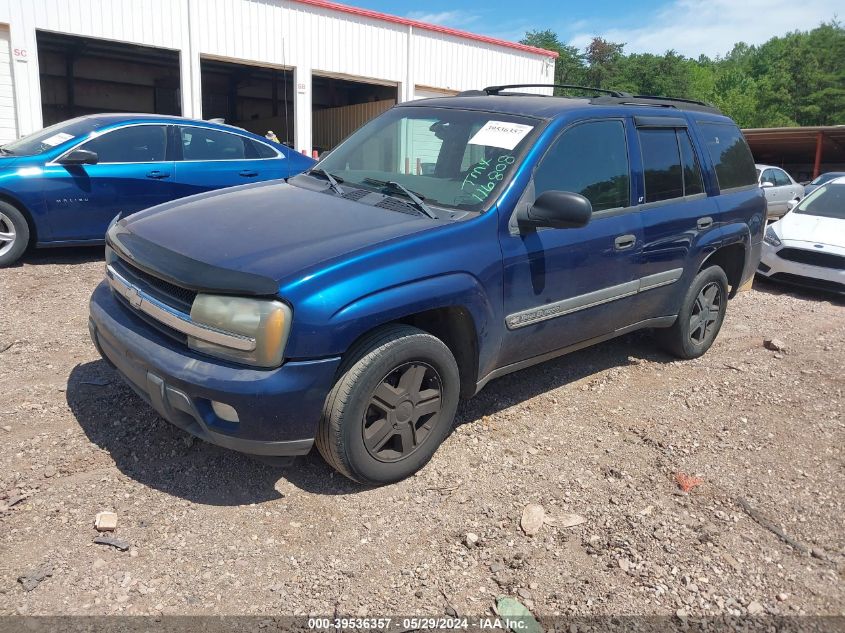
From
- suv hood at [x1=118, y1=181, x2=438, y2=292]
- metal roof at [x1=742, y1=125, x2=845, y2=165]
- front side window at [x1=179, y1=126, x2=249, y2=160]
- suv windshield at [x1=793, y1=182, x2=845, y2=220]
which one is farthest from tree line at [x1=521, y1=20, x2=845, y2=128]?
suv hood at [x1=118, y1=181, x2=438, y2=292]

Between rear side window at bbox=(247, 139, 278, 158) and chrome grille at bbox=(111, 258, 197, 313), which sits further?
rear side window at bbox=(247, 139, 278, 158)

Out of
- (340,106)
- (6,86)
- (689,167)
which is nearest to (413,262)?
(689,167)

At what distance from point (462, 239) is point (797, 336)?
178 inches

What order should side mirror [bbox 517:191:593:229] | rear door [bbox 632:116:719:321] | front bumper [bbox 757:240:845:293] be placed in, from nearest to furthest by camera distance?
side mirror [bbox 517:191:593:229] < rear door [bbox 632:116:719:321] < front bumper [bbox 757:240:845:293]

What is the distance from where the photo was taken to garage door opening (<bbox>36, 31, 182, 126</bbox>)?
20.2 meters

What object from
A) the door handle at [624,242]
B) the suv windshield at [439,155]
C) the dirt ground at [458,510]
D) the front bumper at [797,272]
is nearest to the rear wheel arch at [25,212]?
the dirt ground at [458,510]

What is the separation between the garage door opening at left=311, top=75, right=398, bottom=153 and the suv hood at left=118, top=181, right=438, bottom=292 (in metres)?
16.2

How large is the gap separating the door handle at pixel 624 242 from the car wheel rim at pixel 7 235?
5.65m

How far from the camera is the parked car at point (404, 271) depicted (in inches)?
107

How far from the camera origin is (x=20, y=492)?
296cm

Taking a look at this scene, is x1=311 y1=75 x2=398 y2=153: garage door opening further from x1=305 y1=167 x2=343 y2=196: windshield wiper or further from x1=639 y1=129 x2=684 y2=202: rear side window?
x1=305 y1=167 x2=343 y2=196: windshield wiper

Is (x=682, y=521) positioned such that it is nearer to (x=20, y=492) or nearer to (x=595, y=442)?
(x=595, y=442)

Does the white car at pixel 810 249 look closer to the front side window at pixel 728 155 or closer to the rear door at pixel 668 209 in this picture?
the front side window at pixel 728 155

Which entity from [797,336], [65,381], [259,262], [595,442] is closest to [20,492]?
[65,381]
